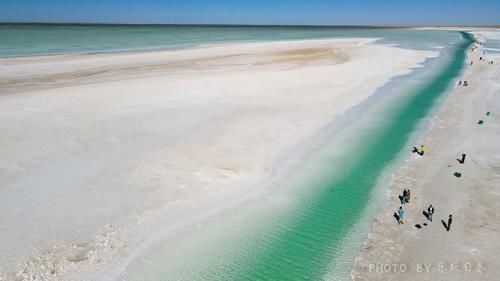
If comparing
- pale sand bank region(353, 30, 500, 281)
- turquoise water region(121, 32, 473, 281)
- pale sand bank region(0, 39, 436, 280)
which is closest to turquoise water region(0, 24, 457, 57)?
pale sand bank region(0, 39, 436, 280)

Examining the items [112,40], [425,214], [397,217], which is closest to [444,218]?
[425,214]

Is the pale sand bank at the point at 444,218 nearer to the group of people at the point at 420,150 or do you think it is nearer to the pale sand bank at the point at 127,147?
the group of people at the point at 420,150

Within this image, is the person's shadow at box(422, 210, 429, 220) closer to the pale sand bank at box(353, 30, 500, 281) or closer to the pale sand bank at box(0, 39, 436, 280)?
the pale sand bank at box(353, 30, 500, 281)

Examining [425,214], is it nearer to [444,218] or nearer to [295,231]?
[444,218]

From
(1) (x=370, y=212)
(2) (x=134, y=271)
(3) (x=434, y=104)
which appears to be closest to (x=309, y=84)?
(3) (x=434, y=104)

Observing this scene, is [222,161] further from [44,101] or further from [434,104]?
[434,104]

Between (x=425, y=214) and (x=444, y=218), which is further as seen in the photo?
(x=425, y=214)

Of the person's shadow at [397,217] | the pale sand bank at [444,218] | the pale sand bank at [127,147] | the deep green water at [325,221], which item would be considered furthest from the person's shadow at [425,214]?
the pale sand bank at [127,147]
